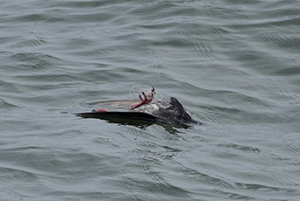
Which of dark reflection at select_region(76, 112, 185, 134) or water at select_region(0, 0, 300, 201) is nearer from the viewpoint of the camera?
water at select_region(0, 0, 300, 201)

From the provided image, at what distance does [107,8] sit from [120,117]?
5.95m

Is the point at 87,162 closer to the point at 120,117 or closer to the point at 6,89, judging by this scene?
the point at 120,117

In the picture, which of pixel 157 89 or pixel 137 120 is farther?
pixel 157 89

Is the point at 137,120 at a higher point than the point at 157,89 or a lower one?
higher

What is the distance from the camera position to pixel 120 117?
28.9ft

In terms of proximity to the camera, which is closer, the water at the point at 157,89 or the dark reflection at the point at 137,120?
the water at the point at 157,89

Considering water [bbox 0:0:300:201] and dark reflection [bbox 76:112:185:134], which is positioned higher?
dark reflection [bbox 76:112:185:134]

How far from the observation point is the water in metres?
7.43

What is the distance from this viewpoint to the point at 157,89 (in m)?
10.4

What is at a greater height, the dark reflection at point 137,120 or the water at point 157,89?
the dark reflection at point 137,120

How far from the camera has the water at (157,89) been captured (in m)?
7.43

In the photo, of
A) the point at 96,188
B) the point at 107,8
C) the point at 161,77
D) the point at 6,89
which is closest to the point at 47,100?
the point at 6,89

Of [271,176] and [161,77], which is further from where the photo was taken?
[161,77]

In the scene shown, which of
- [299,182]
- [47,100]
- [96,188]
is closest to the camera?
[96,188]
